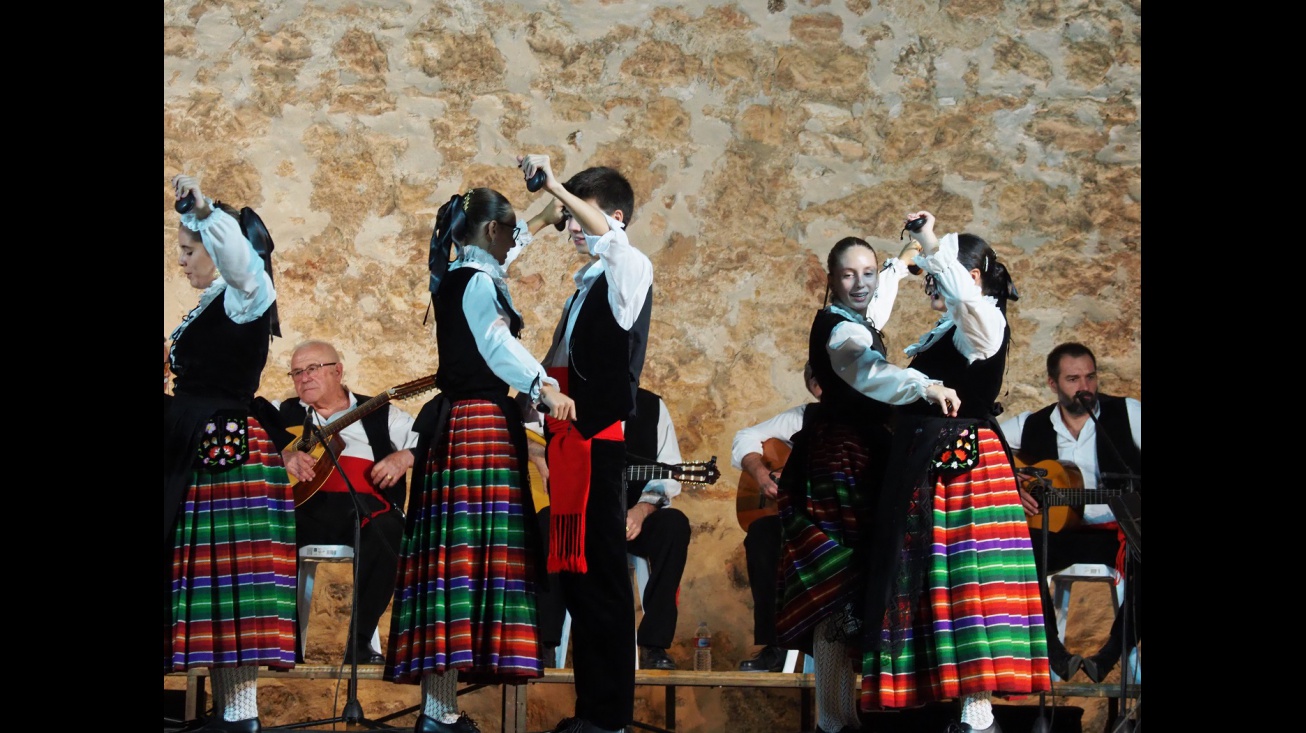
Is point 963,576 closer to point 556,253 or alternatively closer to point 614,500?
point 614,500

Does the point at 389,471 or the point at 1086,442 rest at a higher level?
the point at 1086,442

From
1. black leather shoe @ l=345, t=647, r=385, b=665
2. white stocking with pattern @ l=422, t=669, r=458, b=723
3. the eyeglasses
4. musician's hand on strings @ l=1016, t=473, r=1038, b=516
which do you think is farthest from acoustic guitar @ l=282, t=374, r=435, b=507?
musician's hand on strings @ l=1016, t=473, r=1038, b=516

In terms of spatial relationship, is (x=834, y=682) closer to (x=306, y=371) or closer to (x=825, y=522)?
(x=825, y=522)

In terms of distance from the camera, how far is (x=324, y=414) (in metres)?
6.74

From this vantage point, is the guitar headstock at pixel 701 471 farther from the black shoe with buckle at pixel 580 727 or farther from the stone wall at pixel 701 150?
the black shoe with buckle at pixel 580 727

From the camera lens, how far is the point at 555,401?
16.7 ft

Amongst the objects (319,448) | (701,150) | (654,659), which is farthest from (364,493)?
(701,150)

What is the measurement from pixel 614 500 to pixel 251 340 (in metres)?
1.33

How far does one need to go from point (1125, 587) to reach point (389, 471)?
2.99 m

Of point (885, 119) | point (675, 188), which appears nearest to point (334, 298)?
point (675, 188)

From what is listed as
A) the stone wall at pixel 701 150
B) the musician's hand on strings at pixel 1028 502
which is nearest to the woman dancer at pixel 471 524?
the stone wall at pixel 701 150

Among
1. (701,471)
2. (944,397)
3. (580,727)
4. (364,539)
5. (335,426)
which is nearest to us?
(580,727)

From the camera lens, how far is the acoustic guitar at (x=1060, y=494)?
648 centimetres

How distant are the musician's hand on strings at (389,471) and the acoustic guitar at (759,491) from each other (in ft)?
4.61
